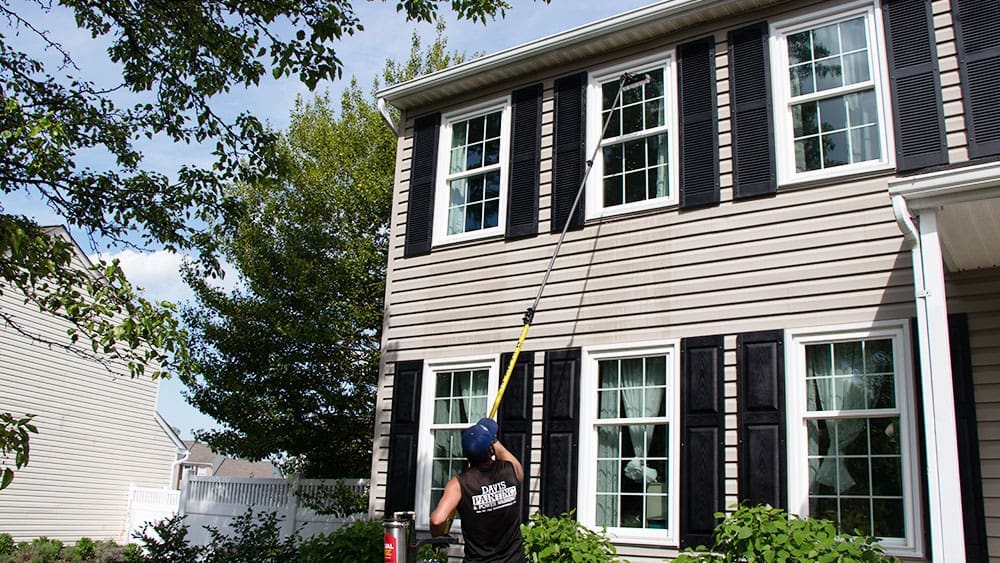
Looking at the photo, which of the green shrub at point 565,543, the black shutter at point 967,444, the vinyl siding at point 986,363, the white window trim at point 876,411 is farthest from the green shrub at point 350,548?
the vinyl siding at point 986,363

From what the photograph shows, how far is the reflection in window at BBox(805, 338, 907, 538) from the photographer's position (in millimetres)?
6195

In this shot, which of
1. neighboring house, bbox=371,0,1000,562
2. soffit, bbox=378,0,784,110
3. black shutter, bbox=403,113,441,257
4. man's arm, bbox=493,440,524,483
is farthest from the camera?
black shutter, bbox=403,113,441,257

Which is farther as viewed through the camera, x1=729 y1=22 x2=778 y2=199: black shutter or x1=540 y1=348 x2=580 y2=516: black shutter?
x1=540 y1=348 x2=580 y2=516: black shutter

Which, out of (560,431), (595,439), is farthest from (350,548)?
(595,439)

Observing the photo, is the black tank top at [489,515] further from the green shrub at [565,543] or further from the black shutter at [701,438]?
the black shutter at [701,438]

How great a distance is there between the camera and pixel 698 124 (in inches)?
314

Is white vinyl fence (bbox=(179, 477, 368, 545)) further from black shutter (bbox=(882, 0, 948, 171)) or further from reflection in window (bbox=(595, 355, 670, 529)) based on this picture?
black shutter (bbox=(882, 0, 948, 171))

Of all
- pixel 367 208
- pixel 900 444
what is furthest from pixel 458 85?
pixel 367 208

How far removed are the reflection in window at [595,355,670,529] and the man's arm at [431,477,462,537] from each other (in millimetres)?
3040

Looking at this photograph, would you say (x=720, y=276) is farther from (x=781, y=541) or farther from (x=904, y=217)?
(x=781, y=541)

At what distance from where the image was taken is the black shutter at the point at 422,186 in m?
A: 9.70

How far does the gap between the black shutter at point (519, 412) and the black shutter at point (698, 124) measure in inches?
89.0

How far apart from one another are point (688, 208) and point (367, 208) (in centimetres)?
1119

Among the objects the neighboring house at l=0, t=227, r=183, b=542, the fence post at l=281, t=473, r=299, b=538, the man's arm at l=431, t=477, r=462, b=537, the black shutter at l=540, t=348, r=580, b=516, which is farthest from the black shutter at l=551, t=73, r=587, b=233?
the neighboring house at l=0, t=227, r=183, b=542
